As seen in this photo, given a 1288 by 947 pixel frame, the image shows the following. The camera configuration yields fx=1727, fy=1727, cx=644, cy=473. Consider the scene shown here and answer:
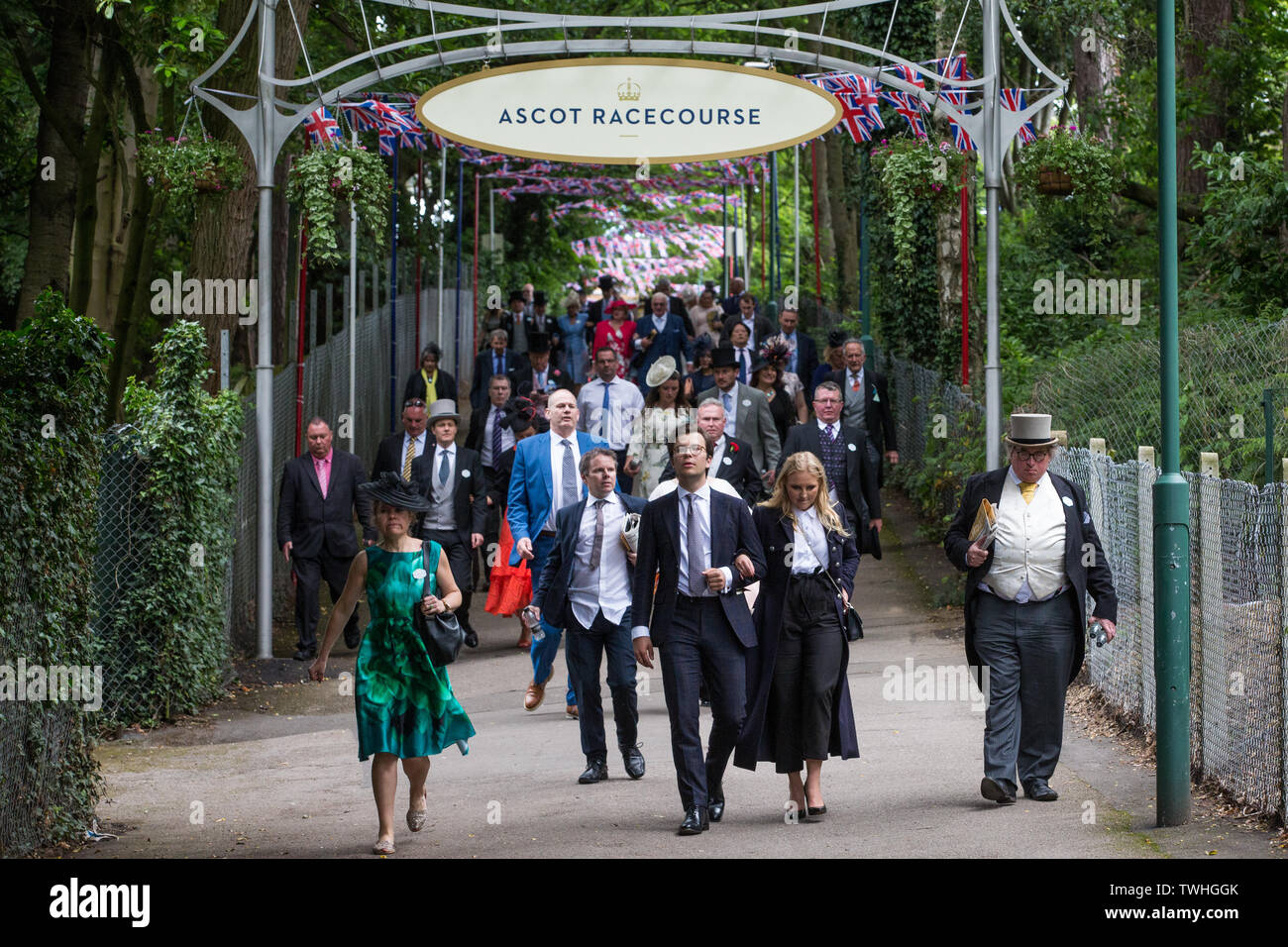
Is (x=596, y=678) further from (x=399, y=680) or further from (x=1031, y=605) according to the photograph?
(x=1031, y=605)

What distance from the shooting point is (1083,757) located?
33.3 ft

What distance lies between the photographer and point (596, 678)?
9852 millimetres

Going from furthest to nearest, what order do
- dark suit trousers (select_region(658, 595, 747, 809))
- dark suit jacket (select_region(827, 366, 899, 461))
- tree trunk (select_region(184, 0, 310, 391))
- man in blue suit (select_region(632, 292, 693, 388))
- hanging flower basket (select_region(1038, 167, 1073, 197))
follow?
man in blue suit (select_region(632, 292, 693, 388)) → dark suit jacket (select_region(827, 366, 899, 461)) → tree trunk (select_region(184, 0, 310, 391)) → hanging flower basket (select_region(1038, 167, 1073, 197)) → dark suit trousers (select_region(658, 595, 747, 809))

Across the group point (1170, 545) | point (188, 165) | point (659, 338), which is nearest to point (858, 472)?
point (1170, 545)

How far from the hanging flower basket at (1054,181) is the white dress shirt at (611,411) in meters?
4.66

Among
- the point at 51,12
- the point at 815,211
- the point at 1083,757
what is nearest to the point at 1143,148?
the point at 815,211

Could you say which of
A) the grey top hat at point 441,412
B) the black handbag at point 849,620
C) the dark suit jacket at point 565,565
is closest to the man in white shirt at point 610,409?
the grey top hat at point 441,412

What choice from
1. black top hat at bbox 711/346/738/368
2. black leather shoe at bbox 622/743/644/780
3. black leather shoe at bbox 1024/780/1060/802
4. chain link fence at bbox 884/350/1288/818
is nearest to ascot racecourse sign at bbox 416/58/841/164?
black top hat at bbox 711/346/738/368

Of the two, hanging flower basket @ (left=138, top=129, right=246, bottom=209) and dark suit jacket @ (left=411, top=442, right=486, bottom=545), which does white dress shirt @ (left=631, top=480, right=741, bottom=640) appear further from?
hanging flower basket @ (left=138, top=129, right=246, bottom=209)

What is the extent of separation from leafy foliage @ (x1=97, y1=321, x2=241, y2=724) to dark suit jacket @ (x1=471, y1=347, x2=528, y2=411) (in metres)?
7.72

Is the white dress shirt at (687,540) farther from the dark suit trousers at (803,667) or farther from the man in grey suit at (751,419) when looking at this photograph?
the man in grey suit at (751,419)

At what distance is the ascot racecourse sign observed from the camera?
43.7ft

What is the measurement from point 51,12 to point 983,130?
37.5 ft

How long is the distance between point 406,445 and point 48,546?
713 cm
